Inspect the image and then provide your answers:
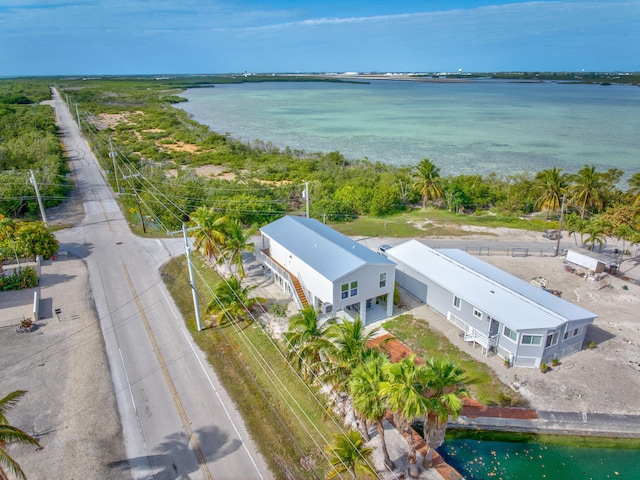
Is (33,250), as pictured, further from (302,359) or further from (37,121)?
(37,121)

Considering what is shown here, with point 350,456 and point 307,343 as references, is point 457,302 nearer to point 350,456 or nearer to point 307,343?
point 307,343

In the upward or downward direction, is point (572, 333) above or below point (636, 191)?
below

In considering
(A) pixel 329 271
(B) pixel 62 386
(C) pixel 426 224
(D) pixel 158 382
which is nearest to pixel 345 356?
(A) pixel 329 271

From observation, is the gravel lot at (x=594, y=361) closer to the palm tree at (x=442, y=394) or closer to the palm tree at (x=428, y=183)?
the palm tree at (x=442, y=394)

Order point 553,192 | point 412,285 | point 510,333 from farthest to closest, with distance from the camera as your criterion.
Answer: point 553,192 < point 412,285 < point 510,333

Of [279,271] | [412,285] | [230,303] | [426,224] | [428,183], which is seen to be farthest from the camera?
[428,183]

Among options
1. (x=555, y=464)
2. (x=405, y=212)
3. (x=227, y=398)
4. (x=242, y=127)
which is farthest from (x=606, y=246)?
(x=242, y=127)
